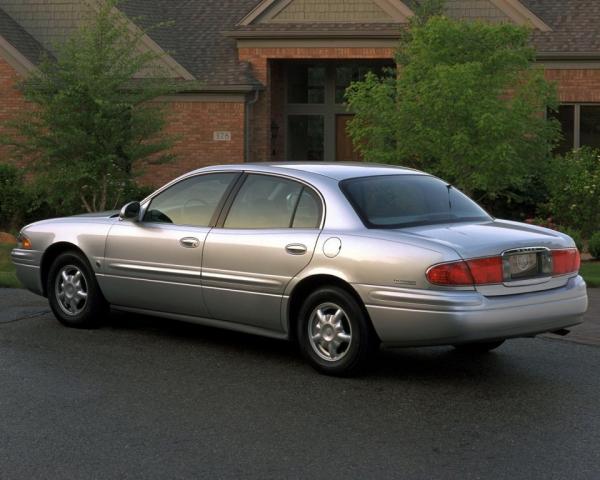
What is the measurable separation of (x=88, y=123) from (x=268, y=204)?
10.0 meters

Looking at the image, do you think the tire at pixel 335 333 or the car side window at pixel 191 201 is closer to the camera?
the tire at pixel 335 333

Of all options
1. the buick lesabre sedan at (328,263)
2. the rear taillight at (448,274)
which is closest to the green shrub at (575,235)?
the buick lesabre sedan at (328,263)

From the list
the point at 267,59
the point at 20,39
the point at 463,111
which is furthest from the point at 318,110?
the point at 463,111

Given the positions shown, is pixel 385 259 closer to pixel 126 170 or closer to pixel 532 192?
pixel 126 170

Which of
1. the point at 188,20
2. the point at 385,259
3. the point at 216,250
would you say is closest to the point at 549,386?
the point at 385,259

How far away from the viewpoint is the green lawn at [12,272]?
12367 mm

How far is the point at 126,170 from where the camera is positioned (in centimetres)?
1819

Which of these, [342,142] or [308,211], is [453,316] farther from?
[342,142]

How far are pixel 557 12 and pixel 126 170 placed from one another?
1280 centimetres

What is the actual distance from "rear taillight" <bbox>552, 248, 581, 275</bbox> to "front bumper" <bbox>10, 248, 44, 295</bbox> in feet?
15.0

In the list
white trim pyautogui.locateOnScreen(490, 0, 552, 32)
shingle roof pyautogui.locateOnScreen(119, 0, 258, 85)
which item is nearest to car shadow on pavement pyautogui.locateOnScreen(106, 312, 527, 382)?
shingle roof pyautogui.locateOnScreen(119, 0, 258, 85)

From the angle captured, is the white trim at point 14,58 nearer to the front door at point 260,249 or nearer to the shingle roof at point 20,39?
the shingle roof at point 20,39

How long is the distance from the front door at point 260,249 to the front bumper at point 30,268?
209cm

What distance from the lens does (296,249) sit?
24.8ft
